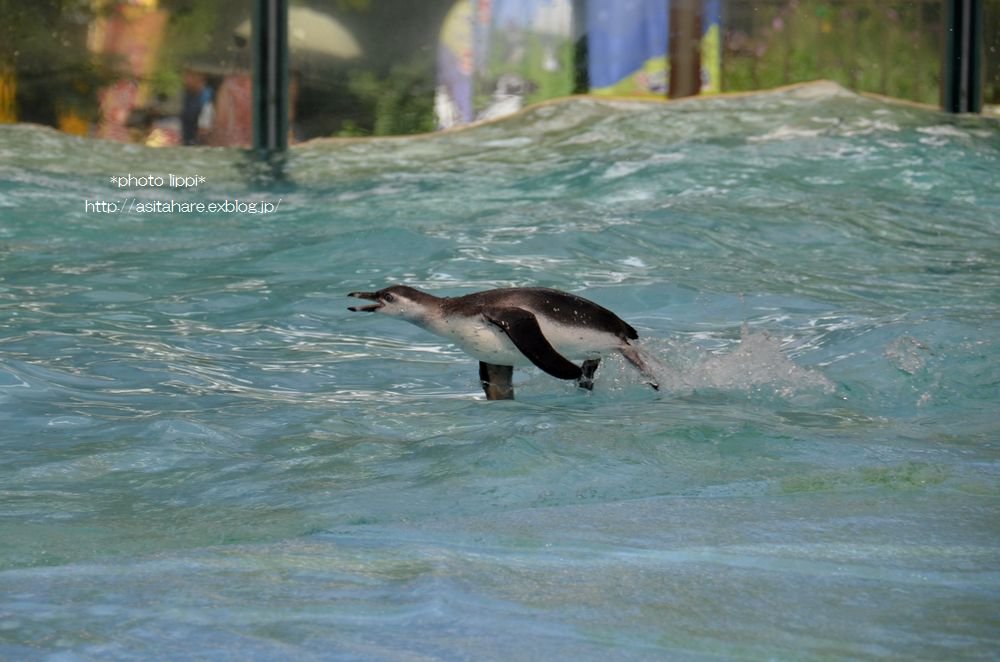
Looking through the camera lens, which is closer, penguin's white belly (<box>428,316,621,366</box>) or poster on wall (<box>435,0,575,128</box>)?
penguin's white belly (<box>428,316,621,366</box>)

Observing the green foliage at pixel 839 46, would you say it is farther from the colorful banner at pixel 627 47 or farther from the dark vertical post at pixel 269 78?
the dark vertical post at pixel 269 78

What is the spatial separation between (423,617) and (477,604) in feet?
0.39

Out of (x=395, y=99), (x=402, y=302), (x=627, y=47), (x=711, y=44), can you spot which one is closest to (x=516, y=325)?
(x=402, y=302)

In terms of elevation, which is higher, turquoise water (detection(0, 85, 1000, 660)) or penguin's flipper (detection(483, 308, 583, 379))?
penguin's flipper (detection(483, 308, 583, 379))

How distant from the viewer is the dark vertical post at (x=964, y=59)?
48.2 feet

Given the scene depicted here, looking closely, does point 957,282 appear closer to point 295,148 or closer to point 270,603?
point 270,603

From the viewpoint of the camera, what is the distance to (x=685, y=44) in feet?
49.3

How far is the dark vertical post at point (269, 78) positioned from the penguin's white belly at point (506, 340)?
32.6 feet

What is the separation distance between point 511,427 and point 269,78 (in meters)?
10.6

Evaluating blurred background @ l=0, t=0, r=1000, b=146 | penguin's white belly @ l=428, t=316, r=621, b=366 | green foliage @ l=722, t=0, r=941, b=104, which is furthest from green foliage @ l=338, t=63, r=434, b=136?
penguin's white belly @ l=428, t=316, r=621, b=366

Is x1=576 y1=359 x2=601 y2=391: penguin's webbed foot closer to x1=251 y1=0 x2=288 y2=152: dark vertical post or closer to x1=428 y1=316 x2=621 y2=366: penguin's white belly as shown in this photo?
x1=428 y1=316 x2=621 y2=366: penguin's white belly

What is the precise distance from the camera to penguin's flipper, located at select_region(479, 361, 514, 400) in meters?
5.01

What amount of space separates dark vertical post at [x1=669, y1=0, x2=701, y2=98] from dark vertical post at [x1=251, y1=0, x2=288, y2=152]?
4033 mm

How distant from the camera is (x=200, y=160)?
540 inches
